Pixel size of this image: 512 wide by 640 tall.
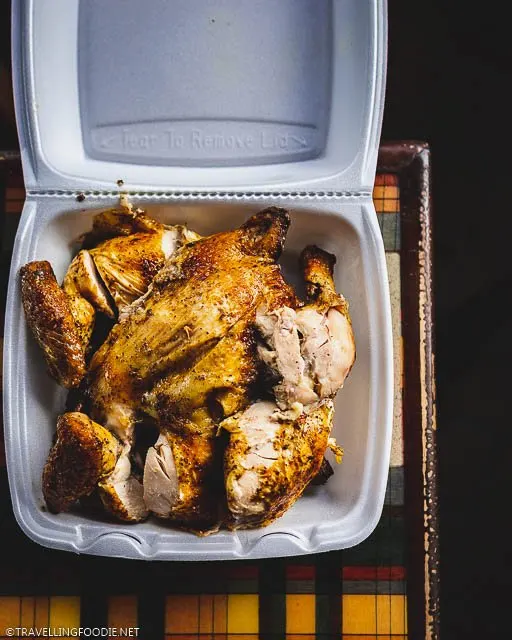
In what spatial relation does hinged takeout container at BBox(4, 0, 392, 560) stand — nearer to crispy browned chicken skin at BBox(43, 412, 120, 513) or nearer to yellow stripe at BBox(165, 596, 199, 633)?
crispy browned chicken skin at BBox(43, 412, 120, 513)

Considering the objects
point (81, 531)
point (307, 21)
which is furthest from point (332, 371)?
point (307, 21)

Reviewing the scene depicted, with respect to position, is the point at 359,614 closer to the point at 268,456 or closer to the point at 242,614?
the point at 242,614

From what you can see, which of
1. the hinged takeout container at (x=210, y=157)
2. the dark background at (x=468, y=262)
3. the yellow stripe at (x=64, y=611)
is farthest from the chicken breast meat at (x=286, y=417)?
the dark background at (x=468, y=262)

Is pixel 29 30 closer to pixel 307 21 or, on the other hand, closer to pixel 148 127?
pixel 148 127

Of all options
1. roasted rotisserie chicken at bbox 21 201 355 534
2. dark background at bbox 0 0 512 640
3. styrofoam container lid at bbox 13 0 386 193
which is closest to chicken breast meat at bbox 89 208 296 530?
roasted rotisserie chicken at bbox 21 201 355 534

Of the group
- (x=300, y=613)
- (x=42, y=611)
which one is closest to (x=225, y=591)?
(x=300, y=613)

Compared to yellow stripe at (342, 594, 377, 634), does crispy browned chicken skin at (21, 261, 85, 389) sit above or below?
above
